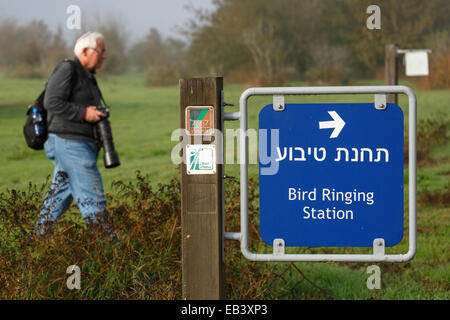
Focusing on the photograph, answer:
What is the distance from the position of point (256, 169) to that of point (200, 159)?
2427 mm


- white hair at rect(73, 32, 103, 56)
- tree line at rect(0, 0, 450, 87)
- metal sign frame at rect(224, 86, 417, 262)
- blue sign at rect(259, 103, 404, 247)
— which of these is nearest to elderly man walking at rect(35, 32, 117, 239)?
white hair at rect(73, 32, 103, 56)

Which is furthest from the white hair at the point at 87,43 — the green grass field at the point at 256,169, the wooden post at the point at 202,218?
the wooden post at the point at 202,218

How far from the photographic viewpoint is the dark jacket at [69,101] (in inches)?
223

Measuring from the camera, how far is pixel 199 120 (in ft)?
11.0

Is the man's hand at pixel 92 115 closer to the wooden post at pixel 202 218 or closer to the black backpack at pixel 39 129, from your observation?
the black backpack at pixel 39 129

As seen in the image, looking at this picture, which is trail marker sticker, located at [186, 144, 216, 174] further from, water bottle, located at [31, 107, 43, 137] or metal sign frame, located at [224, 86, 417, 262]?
water bottle, located at [31, 107, 43, 137]

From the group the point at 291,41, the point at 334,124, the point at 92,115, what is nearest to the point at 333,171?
the point at 334,124

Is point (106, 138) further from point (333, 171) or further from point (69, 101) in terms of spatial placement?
point (333, 171)

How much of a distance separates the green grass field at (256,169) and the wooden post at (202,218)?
12.5 inches

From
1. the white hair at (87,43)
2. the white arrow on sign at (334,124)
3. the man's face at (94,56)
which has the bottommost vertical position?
the white arrow on sign at (334,124)

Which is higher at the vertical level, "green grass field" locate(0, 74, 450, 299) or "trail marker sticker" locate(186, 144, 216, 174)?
"trail marker sticker" locate(186, 144, 216, 174)

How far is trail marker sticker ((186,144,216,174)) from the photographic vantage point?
11.0 ft

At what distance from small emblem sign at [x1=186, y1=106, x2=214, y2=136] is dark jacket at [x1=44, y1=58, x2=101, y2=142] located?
2.51 metres
